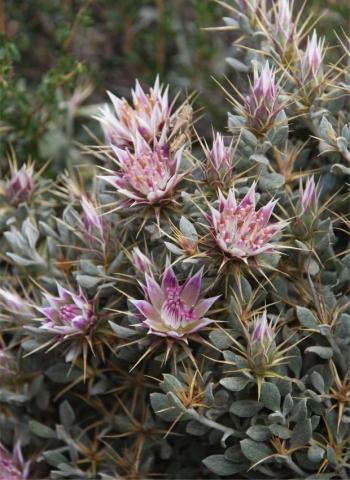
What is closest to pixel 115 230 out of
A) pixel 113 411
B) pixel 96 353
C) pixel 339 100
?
pixel 96 353


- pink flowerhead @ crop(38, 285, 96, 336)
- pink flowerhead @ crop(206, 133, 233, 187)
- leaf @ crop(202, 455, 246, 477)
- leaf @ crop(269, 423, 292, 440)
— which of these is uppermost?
pink flowerhead @ crop(206, 133, 233, 187)

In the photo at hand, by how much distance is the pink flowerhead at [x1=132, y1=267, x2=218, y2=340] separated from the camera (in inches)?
74.9

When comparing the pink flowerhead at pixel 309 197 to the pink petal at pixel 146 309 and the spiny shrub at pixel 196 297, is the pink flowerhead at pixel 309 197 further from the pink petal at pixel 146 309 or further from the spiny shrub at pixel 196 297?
the pink petal at pixel 146 309

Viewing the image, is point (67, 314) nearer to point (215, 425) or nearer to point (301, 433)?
point (215, 425)

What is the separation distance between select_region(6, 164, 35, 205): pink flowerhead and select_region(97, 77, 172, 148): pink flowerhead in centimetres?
33

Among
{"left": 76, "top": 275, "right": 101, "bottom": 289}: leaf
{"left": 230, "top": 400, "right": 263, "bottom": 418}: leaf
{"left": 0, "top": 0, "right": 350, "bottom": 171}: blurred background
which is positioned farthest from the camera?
{"left": 0, "top": 0, "right": 350, "bottom": 171}: blurred background

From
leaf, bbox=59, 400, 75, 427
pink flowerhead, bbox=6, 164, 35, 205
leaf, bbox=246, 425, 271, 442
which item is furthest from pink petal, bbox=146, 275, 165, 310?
pink flowerhead, bbox=6, 164, 35, 205

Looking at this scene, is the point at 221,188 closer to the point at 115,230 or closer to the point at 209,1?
the point at 115,230

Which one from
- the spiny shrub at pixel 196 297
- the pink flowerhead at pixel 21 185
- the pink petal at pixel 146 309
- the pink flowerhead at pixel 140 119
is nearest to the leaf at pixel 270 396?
the spiny shrub at pixel 196 297

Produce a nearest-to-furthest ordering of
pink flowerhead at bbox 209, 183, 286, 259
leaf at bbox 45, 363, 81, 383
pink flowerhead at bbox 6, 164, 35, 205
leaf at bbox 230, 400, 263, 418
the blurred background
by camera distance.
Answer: pink flowerhead at bbox 209, 183, 286, 259, leaf at bbox 230, 400, 263, 418, leaf at bbox 45, 363, 81, 383, pink flowerhead at bbox 6, 164, 35, 205, the blurred background

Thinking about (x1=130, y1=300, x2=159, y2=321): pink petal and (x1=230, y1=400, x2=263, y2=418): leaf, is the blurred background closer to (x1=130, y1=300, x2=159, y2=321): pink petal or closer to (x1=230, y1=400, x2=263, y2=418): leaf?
(x1=130, y1=300, x2=159, y2=321): pink petal

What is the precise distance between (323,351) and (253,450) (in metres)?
0.31

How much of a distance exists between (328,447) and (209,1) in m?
2.03

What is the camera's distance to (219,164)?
197 cm
